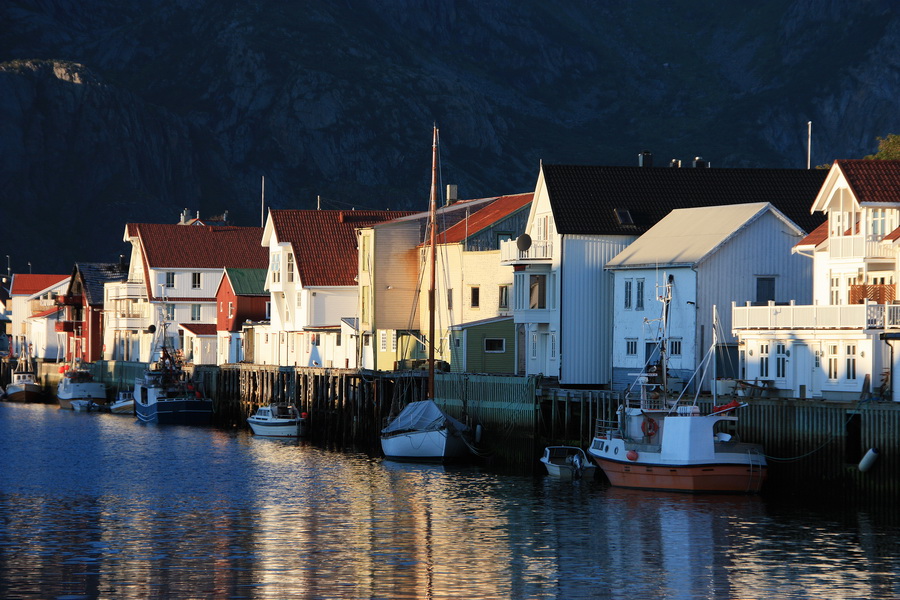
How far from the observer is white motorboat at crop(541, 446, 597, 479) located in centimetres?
6331

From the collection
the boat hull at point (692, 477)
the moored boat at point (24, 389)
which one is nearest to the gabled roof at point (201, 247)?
the moored boat at point (24, 389)

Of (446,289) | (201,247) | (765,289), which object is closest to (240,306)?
(201,247)

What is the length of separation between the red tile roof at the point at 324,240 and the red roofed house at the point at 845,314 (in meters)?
41.3

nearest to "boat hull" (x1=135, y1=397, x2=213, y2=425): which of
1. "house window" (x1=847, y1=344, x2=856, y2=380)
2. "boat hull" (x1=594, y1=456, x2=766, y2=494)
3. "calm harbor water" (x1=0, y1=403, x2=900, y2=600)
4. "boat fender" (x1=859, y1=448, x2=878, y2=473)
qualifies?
"calm harbor water" (x1=0, y1=403, x2=900, y2=600)

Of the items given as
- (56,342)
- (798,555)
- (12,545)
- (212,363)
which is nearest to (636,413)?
(798,555)

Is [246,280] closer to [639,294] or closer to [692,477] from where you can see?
[639,294]

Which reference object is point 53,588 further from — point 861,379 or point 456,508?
point 861,379

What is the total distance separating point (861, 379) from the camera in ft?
185

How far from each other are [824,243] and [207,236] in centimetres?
7231

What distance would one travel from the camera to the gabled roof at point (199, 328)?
120 meters

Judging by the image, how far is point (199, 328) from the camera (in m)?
121

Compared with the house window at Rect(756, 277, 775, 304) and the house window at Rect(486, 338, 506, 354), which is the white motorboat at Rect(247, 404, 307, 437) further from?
the house window at Rect(756, 277, 775, 304)

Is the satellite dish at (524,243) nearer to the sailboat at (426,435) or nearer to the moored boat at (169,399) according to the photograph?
the sailboat at (426,435)

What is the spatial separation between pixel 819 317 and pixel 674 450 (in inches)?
296
